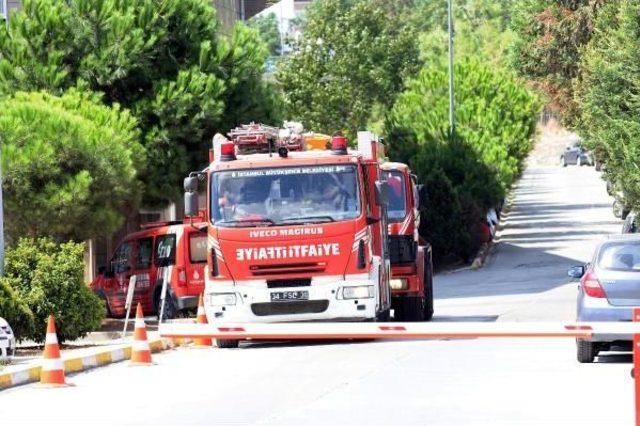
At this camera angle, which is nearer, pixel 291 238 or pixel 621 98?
pixel 291 238

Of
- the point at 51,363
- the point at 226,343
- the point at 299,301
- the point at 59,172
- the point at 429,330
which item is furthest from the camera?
the point at 59,172

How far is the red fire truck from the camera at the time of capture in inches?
849

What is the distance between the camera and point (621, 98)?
37562mm

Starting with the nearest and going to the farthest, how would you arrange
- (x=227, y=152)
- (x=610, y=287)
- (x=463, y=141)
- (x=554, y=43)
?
1. (x=610, y=287)
2. (x=227, y=152)
3. (x=554, y=43)
4. (x=463, y=141)

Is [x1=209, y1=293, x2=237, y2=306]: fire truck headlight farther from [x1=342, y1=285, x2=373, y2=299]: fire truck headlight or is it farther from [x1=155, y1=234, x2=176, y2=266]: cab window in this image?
[x1=155, y1=234, x2=176, y2=266]: cab window

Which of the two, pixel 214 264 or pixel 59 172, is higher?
pixel 59 172

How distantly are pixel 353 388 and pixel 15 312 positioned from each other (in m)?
6.97

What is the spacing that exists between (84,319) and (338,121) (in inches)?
2285

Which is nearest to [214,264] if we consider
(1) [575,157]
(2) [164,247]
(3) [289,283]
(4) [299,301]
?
(3) [289,283]

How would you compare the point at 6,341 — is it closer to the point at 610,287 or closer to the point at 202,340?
the point at 202,340

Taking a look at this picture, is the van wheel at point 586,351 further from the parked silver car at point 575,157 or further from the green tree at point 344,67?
the parked silver car at point 575,157

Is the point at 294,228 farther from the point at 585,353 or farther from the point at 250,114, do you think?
the point at 250,114

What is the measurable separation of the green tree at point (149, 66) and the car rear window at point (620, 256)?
A: 16.1m

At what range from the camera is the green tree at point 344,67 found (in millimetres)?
79938
